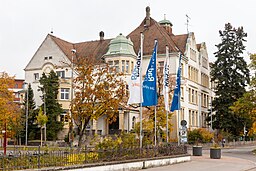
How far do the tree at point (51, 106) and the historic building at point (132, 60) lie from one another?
4.52 ft

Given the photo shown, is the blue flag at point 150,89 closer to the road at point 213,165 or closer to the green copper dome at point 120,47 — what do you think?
the road at point 213,165

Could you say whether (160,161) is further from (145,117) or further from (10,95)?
(145,117)

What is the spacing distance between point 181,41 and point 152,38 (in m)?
4.79

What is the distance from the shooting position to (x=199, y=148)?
33.4 m

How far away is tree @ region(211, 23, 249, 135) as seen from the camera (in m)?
58.8

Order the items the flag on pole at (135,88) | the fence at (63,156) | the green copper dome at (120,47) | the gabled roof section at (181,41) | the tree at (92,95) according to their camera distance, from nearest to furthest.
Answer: the fence at (63,156)
the flag on pole at (135,88)
the tree at (92,95)
the green copper dome at (120,47)
the gabled roof section at (181,41)

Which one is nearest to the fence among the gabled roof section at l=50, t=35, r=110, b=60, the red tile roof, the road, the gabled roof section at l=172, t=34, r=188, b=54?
the road

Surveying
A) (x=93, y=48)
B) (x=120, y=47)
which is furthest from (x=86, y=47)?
(x=120, y=47)

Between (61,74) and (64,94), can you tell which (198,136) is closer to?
(64,94)

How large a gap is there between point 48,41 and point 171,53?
19817 mm

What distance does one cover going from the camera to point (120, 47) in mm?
56031

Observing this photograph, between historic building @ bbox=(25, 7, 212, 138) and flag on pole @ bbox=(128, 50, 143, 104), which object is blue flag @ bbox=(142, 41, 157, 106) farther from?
historic building @ bbox=(25, 7, 212, 138)

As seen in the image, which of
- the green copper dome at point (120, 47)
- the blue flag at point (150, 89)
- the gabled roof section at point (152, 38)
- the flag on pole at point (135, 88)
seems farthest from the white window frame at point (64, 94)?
the flag on pole at point (135, 88)

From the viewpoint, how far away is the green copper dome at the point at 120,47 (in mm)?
55812
